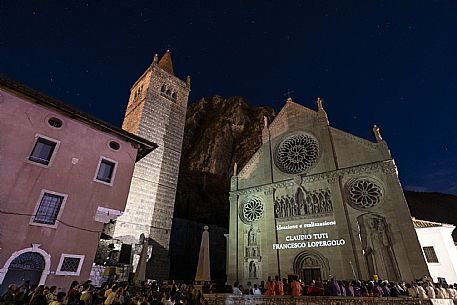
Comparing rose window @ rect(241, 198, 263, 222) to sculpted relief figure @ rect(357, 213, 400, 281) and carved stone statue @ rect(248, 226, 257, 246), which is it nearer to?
carved stone statue @ rect(248, 226, 257, 246)

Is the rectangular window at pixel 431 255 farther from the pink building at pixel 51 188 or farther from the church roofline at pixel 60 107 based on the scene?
the pink building at pixel 51 188

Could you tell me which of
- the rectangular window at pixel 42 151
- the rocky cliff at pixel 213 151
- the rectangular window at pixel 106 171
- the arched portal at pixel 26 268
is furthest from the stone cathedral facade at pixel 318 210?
the rectangular window at pixel 42 151

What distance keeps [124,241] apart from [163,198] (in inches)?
211

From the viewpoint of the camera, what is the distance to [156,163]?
24531 mm

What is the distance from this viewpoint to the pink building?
11195mm

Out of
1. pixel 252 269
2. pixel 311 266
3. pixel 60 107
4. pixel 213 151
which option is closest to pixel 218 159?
pixel 213 151

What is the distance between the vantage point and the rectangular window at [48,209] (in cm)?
1198

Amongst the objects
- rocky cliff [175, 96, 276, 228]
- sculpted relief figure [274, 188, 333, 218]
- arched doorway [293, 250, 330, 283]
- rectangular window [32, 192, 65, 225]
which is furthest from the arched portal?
rocky cliff [175, 96, 276, 228]

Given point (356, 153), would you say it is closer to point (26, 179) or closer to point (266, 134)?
point (266, 134)

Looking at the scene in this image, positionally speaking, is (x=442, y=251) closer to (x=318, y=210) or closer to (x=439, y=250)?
(x=439, y=250)

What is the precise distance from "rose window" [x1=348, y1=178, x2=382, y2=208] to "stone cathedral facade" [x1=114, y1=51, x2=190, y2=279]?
16201 mm

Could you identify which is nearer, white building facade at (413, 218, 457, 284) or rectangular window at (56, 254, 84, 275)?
rectangular window at (56, 254, 84, 275)

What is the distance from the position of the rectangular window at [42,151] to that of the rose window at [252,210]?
1695 centimetres

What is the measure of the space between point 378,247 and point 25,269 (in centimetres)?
2055
